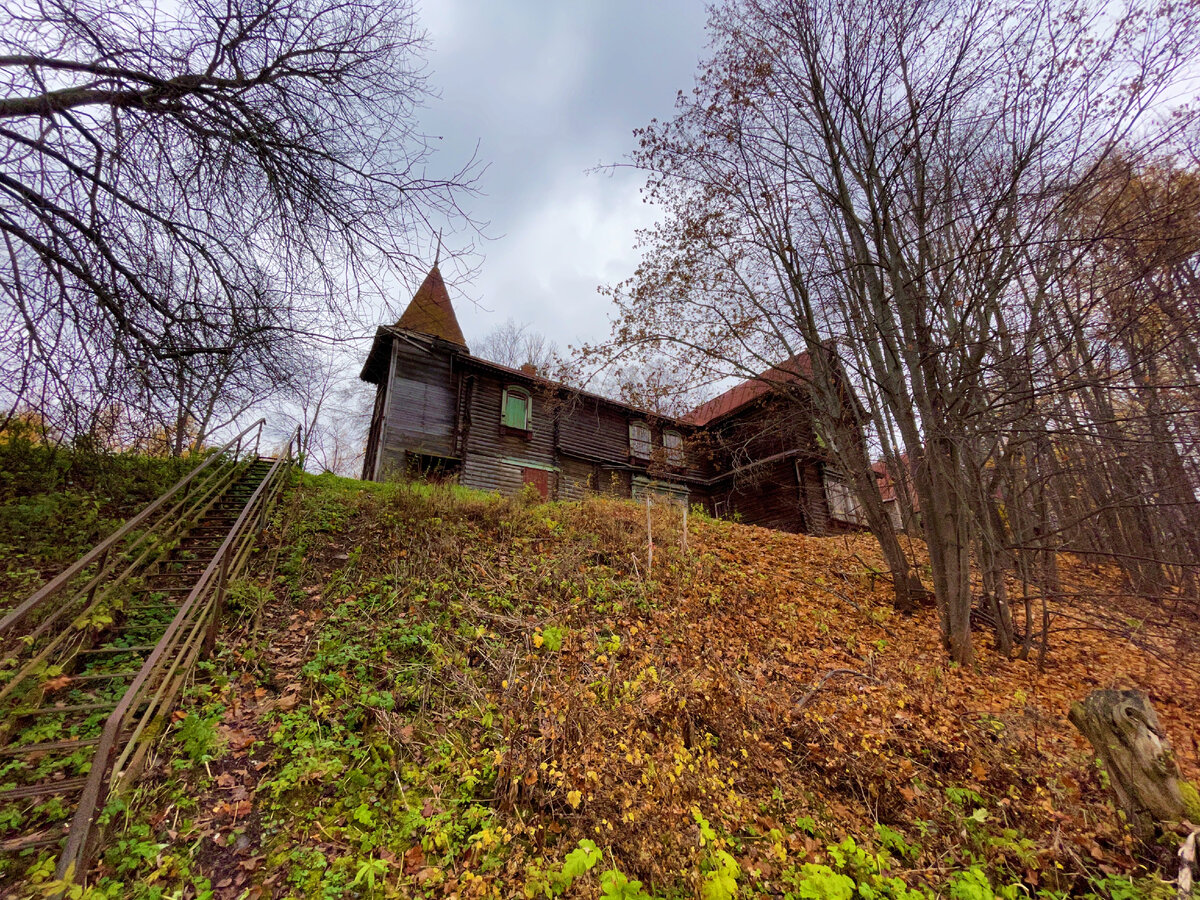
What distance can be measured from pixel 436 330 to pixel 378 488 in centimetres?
789

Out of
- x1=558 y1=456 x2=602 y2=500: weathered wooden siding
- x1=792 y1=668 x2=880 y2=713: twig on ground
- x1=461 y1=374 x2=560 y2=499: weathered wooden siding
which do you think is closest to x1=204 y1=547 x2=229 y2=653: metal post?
x1=792 y1=668 x2=880 y2=713: twig on ground

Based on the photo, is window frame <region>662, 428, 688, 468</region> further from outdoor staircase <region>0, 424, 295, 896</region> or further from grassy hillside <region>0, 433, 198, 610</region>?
outdoor staircase <region>0, 424, 295, 896</region>

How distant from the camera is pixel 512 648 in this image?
5059 millimetres

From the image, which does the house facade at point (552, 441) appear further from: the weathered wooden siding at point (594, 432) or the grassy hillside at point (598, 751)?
the grassy hillside at point (598, 751)

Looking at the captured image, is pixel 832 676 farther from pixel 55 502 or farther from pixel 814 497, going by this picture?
pixel 814 497

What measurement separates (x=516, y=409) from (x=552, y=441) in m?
1.77

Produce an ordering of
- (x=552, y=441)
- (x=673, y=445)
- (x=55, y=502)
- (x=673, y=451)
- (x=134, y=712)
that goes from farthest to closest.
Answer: (x=673, y=445) → (x=673, y=451) → (x=552, y=441) → (x=55, y=502) → (x=134, y=712)

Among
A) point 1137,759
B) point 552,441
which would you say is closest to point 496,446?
point 552,441

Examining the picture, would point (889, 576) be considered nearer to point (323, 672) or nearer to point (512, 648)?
point (512, 648)

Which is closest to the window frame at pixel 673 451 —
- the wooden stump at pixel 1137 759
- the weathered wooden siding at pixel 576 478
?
the weathered wooden siding at pixel 576 478

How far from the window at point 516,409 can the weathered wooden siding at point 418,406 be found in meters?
1.77

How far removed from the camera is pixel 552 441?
17.8m

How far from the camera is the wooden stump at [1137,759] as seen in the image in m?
3.15

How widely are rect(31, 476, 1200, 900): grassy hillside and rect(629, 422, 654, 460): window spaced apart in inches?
506
